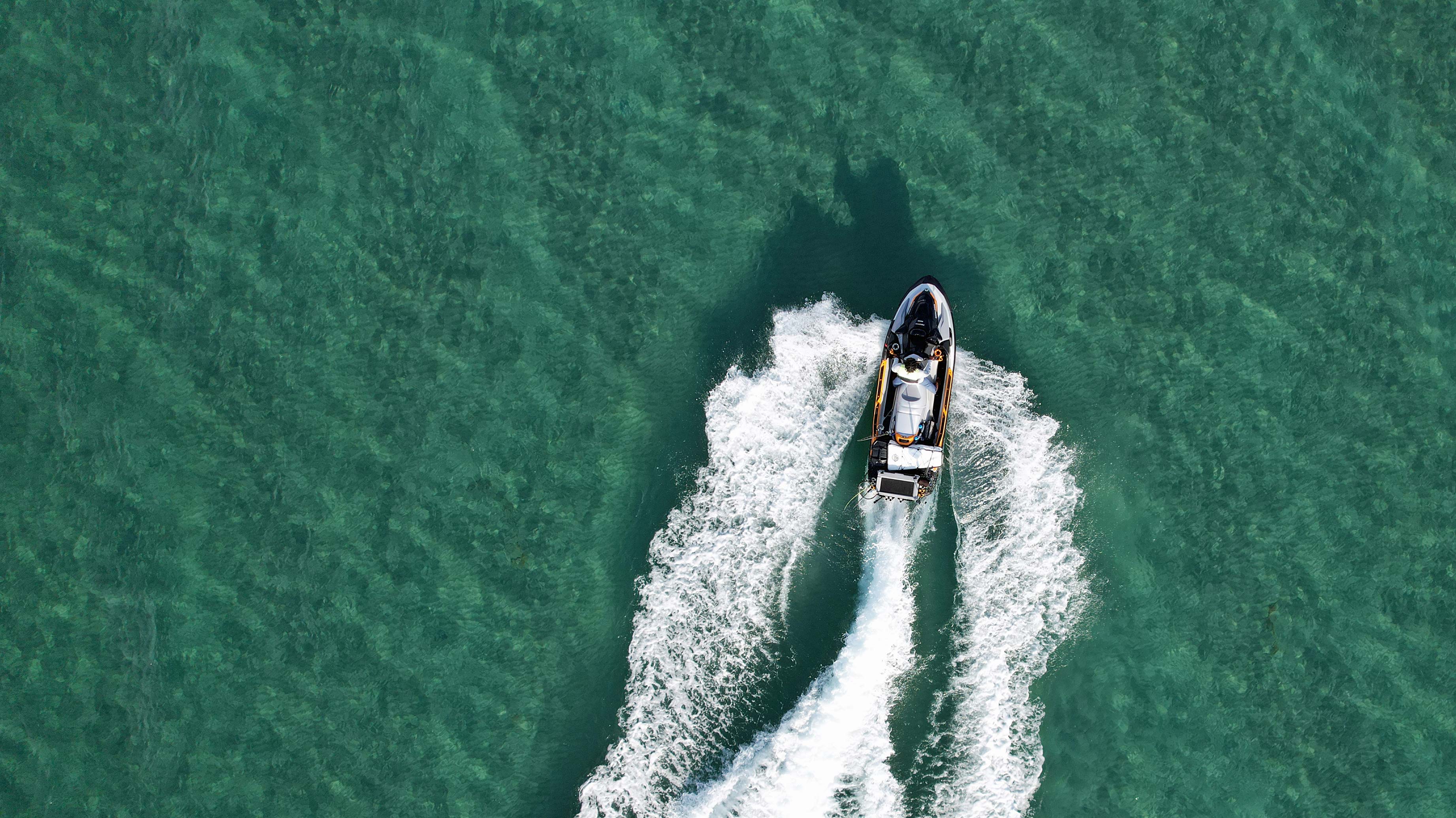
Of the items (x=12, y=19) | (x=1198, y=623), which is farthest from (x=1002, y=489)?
(x=12, y=19)

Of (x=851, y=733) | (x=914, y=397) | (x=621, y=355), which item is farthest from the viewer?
(x=621, y=355)

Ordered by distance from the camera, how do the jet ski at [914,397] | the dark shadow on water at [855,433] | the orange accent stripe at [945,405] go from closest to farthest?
the jet ski at [914,397]
the orange accent stripe at [945,405]
the dark shadow on water at [855,433]

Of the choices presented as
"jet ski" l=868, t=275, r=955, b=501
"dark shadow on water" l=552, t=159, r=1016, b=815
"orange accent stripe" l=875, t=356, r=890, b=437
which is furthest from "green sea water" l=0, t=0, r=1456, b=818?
"orange accent stripe" l=875, t=356, r=890, b=437

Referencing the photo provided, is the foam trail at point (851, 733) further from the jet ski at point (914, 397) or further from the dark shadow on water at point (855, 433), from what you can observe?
the jet ski at point (914, 397)

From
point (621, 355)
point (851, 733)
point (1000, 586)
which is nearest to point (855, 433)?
point (1000, 586)

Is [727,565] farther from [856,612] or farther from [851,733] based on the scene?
[851,733]

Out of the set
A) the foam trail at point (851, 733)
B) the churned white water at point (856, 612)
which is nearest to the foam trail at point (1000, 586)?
the churned white water at point (856, 612)
